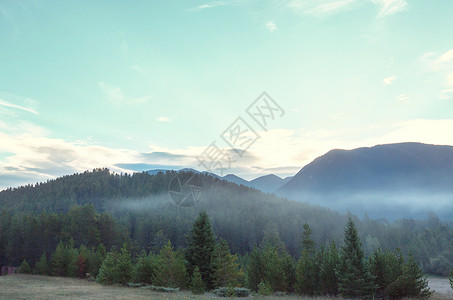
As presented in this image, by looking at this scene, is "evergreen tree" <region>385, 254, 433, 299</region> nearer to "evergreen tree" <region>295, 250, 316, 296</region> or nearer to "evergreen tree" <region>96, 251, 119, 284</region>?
"evergreen tree" <region>295, 250, 316, 296</region>

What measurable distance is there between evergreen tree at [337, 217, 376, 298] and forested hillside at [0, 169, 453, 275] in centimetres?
1697

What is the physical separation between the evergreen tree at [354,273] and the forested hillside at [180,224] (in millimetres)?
16967

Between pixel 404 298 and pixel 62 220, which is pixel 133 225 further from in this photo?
pixel 404 298

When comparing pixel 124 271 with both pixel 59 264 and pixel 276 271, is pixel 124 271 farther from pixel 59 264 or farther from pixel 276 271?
pixel 59 264

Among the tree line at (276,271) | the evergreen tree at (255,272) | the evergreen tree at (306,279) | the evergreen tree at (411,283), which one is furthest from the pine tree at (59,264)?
the evergreen tree at (411,283)

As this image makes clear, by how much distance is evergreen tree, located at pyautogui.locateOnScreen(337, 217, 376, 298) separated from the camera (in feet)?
95.4

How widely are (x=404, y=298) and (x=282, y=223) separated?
114144 mm

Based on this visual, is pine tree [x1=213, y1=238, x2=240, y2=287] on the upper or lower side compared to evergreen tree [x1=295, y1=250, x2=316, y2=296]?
upper

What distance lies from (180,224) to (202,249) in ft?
309

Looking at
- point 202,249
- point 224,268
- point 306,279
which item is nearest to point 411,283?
point 306,279

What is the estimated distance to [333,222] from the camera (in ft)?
491

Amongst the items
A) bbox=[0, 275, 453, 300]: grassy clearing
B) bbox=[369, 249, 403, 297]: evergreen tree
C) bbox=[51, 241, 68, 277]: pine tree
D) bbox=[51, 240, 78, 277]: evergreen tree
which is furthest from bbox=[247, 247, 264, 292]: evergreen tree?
bbox=[51, 241, 68, 277]: pine tree

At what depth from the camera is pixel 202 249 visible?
34938mm

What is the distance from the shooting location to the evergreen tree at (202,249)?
113 feet
